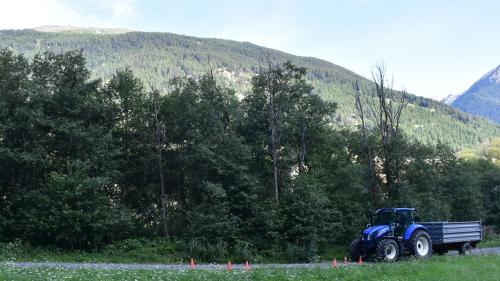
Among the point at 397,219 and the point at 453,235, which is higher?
the point at 397,219

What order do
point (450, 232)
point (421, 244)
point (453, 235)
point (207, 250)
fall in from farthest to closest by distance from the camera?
point (207, 250) → point (453, 235) → point (450, 232) → point (421, 244)

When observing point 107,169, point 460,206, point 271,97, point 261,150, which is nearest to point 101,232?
point 107,169

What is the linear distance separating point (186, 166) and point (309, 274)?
743 inches

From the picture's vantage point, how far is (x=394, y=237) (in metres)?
25.0

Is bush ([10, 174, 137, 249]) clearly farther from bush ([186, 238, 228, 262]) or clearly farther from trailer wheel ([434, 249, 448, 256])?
trailer wheel ([434, 249, 448, 256])

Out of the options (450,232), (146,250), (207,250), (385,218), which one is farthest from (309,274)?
(146,250)

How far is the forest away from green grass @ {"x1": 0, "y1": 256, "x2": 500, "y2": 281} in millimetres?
10897

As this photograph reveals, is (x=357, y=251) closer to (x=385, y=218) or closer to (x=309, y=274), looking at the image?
(x=385, y=218)

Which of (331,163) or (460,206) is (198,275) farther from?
(460,206)

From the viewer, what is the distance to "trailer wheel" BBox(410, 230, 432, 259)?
24.5 metres

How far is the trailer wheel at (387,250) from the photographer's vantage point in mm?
23094

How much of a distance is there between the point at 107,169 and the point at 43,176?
15.1 feet

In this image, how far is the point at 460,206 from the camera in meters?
45.9

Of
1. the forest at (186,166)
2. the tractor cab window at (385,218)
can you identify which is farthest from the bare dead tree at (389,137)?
the tractor cab window at (385,218)
